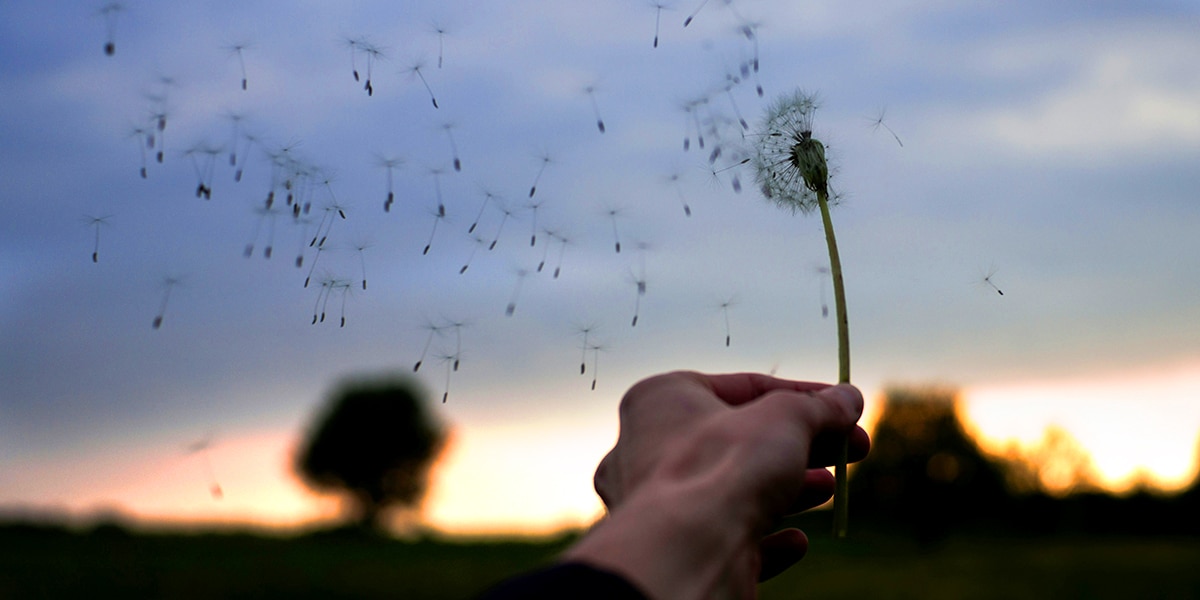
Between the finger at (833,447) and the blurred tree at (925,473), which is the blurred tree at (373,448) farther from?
the finger at (833,447)

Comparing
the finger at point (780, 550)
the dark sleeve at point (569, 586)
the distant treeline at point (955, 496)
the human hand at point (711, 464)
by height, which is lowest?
the distant treeline at point (955, 496)

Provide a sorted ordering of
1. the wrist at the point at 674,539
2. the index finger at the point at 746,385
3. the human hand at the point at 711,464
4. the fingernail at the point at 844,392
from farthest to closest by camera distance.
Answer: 1. the index finger at the point at 746,385
2. the fingernail at the point at 844,392
3. the human hand at the point at 711,464
4. the wrist at the point at 674,539

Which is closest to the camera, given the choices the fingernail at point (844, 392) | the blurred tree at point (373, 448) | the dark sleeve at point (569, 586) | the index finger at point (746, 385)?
the dark sleeve at point (569, 586)

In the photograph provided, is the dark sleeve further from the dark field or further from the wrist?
the dark field

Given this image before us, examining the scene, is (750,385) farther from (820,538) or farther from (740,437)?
(820,538)

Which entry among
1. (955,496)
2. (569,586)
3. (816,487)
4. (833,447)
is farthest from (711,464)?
(955,496)

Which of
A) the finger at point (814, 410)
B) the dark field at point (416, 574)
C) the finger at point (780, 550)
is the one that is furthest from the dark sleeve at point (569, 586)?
the dark field at point (416, 574)

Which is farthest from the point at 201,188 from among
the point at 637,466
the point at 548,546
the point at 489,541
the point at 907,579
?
the point at 489,541
